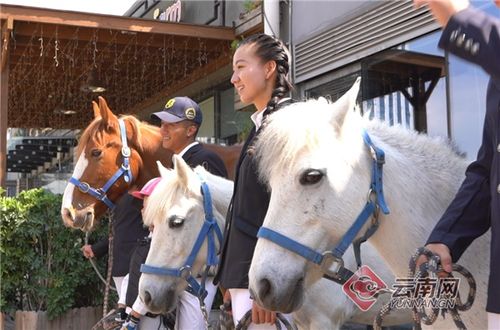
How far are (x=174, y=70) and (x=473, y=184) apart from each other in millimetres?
9394

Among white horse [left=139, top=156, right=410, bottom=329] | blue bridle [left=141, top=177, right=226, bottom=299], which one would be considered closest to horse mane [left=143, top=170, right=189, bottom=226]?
white horse [left=139, top=156, right=410, bottom=329]

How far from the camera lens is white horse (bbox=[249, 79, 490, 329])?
1924 mm

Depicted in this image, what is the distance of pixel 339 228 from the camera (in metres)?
1.98

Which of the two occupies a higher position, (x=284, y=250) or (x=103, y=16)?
(x=103, y=16)

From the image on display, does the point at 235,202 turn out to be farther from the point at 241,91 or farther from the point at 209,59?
the point at 209,59

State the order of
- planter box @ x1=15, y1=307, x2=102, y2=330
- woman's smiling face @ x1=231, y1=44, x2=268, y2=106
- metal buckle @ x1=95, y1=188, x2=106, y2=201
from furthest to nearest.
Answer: planter box @ x1=15, y1=307, x2=102, y2=330, metal buckle @ x1=95, y1=188, x2=106, y2=201, woman's smiling face @ x1=231, y1=44, x2=268, y2=106

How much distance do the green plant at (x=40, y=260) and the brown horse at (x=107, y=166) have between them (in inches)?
72.8

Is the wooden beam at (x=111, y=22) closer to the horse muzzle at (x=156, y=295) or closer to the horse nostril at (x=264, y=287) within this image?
the horse muzzle at (x=156, y=295)

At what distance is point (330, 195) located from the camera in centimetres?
197

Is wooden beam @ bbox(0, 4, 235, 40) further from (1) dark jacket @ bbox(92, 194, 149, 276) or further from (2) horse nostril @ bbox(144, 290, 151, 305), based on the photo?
(2) horse nostril @ bbox(144, 290, 151, 305)

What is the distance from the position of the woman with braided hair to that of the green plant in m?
4.22

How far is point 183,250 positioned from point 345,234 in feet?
4.88

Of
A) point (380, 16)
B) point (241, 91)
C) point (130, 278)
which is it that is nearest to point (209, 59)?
point (380, 16)

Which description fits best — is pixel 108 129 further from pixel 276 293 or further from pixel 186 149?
pixel 276 293
